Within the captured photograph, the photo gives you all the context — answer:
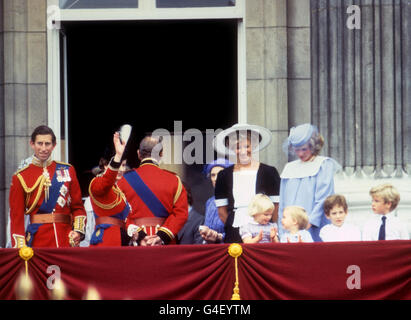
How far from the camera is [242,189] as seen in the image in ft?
34.9

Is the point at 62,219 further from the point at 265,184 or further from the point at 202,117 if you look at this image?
the point at 202,117

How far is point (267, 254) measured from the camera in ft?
32.4

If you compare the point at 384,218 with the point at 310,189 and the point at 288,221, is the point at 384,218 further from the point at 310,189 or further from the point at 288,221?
the point at 288,221

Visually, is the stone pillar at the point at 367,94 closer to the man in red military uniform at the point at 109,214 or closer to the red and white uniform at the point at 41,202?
the man in red military uniform at the point at 109,214

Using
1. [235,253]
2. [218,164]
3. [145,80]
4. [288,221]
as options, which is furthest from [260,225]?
[145,80]

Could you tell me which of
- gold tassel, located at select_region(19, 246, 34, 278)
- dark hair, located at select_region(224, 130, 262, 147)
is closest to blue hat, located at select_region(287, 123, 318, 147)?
dark hair, located at select_region(224, 130, 262, 147)

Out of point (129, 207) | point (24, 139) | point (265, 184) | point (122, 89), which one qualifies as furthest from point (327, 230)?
point (122, 89)

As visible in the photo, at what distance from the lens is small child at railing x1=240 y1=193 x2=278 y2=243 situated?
1034cm

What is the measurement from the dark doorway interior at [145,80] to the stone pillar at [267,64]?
Answer: 0.56 m

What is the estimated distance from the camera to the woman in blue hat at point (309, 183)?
10.6m

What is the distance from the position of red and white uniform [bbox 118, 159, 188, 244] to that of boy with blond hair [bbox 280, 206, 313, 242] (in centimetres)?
91

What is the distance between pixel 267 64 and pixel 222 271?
337 cm

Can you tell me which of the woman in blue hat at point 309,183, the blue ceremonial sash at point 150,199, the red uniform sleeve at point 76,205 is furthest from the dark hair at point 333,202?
the red uniform sleeve at point 76,205

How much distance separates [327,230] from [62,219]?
2423 mm
